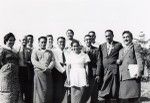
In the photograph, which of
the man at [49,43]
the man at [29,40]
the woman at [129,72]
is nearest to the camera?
the woman at [129,72]

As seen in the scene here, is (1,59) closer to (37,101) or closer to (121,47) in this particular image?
(37,101)

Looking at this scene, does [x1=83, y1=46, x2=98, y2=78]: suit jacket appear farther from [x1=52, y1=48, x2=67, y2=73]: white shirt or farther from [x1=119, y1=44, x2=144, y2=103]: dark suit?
[x1=119, y1=44, x2=144, y2=103]: dark suit

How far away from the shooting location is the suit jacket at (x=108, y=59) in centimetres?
859

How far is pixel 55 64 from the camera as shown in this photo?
8945mm

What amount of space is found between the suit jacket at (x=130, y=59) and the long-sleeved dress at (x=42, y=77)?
1893 millimetres

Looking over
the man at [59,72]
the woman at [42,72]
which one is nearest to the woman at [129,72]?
the man at [59,72]

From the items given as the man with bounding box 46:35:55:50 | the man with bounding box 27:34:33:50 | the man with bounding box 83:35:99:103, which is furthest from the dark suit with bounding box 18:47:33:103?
the man with bounding box 83:35:99:103

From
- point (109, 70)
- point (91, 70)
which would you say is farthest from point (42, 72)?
point (109, 70)

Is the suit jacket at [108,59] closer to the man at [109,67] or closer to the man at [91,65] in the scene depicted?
the man at [109,67]

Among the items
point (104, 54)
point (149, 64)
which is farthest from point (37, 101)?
point (149, 64)

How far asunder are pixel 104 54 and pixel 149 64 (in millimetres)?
13244

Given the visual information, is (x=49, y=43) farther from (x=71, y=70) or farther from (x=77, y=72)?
(x=77, y=72)

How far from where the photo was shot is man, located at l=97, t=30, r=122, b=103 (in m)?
8.58

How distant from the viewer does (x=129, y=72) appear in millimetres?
8023
